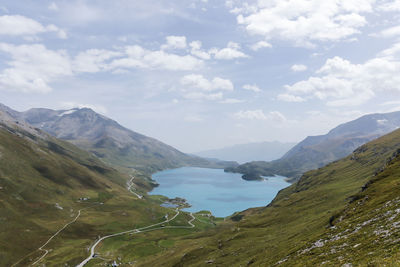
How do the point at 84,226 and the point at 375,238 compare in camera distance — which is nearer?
the point at 375,238

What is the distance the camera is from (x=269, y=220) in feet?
444

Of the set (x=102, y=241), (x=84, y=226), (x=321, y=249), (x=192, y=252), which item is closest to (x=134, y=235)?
(x=102, y=241)

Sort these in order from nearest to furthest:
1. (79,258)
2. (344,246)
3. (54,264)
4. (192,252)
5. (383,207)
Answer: (344,246) → (383,207) → (192,252) → (54,264) → (79,258)

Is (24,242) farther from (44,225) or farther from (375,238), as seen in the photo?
(375,238)

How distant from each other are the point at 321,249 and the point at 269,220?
96788 millimetres

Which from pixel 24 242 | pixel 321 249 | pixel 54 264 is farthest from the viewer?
pixel 24 242

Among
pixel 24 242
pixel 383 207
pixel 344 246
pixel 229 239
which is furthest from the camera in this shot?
pixel 24 242

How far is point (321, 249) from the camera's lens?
43.9 metres

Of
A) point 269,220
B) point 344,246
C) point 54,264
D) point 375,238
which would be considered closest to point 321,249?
point 344,246

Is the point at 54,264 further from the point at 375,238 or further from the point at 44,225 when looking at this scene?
the point at 375,238

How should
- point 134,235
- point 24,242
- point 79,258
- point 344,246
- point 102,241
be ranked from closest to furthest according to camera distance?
1. point 344,246
2. point 79,258
3. point 24,242
4. point 102,241
5. point 134,235

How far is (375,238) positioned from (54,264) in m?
153

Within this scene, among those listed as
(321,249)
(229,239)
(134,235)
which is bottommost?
(134,235)

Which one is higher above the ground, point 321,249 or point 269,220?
point 321,249
